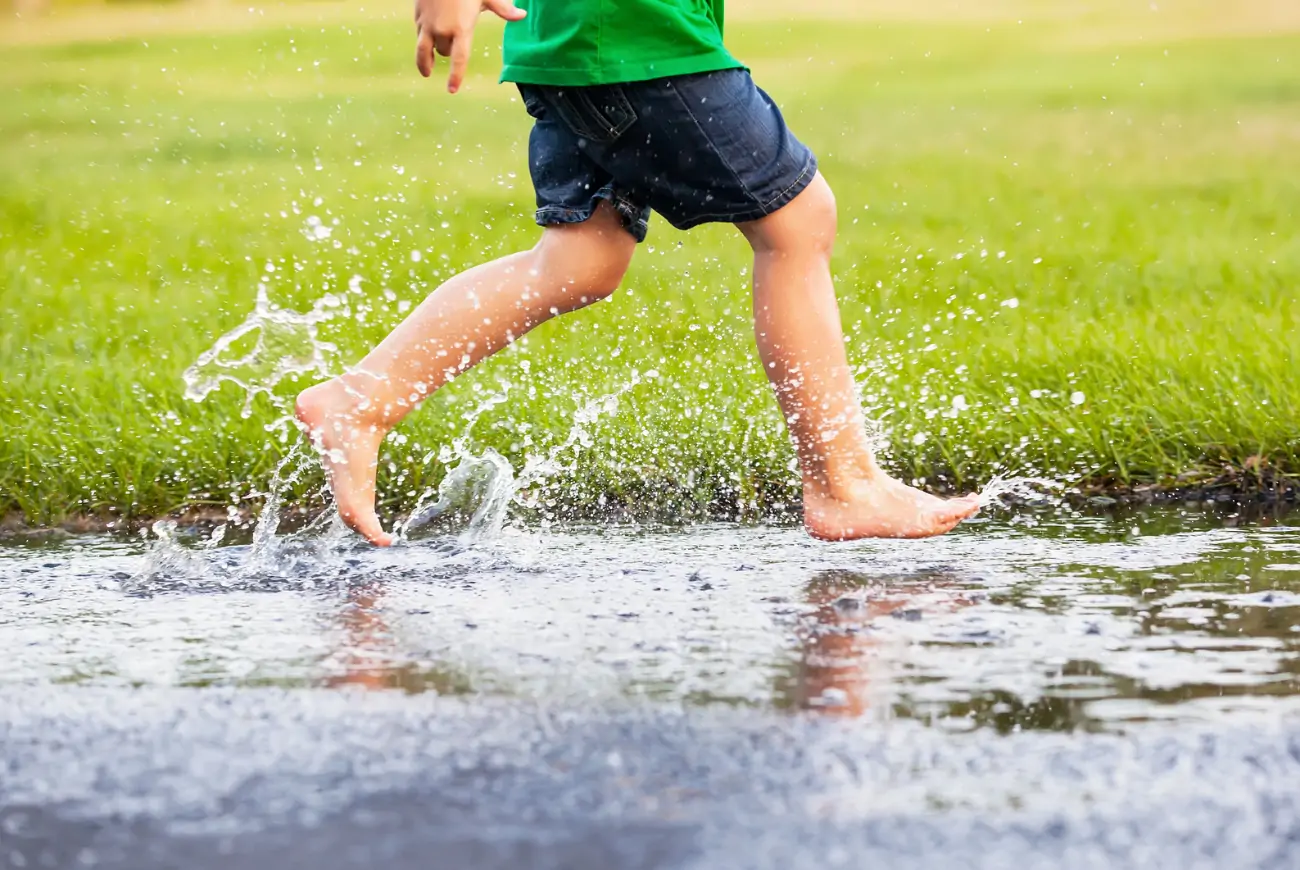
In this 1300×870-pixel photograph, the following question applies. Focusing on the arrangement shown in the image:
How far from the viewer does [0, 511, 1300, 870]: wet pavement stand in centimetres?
175

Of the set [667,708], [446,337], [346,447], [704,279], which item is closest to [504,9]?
[446,337]

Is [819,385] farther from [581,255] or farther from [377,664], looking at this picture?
[377,664]

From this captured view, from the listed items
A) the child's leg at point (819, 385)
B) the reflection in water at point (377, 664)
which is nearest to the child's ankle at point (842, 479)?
the child's leg at point (819, 385)

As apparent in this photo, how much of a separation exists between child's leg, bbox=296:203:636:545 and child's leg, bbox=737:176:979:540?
0.29m

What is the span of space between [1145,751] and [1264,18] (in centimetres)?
1785

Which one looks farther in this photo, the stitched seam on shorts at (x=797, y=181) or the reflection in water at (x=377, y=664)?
the stitched seam on shorts at (x=797, y=181)

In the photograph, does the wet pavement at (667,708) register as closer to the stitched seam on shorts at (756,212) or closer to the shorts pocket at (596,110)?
the stitched seam on shorts at (756,212)

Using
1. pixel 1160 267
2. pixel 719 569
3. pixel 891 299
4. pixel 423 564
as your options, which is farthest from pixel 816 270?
pixel 1160 267

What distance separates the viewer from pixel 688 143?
121 inches

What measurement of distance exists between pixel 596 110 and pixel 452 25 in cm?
29

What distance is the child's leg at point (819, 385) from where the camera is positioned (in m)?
3.20

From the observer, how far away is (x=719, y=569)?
3.06 metres

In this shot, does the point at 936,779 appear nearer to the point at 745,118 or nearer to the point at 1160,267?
the point at 745,118

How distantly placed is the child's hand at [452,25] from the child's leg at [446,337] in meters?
0.41
